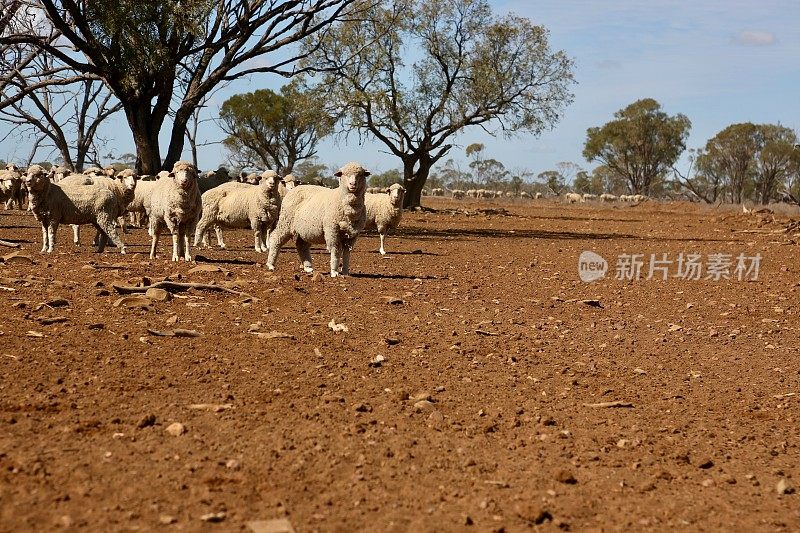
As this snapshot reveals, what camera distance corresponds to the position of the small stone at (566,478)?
447 cm

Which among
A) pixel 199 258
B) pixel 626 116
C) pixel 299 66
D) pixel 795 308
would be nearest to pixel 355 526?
pixel 795 308

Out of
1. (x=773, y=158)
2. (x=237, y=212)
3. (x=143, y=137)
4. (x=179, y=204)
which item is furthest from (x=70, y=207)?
(x=773, y=158)

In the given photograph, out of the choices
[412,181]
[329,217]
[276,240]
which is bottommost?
[276,240]

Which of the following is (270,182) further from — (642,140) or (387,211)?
(642,140)

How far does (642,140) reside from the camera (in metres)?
77.5

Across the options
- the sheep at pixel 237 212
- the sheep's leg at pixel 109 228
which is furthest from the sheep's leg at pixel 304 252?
the sheep's leg at pixel 109 228

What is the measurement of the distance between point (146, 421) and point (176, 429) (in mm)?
202

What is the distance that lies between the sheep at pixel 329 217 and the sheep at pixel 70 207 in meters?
3.52

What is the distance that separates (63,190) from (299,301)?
21.7ft

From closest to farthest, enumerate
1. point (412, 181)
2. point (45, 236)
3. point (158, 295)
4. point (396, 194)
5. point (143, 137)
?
point (158, 295), point (45, 236), point (396, 194), point (143, 137), point (412, 181)

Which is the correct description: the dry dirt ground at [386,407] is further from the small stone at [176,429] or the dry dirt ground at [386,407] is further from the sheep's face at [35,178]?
the sheep's face at [35,178]

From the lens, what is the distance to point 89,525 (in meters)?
3.54

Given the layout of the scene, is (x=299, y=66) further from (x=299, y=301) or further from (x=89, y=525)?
(x=89, y=525)

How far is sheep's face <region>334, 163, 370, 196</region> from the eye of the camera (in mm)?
10859
